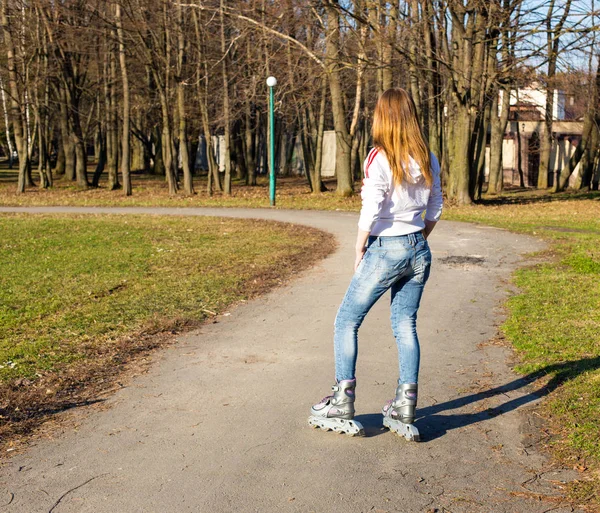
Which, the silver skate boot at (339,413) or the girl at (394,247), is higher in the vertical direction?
the girl at (394,247)

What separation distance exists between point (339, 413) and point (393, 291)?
81cm

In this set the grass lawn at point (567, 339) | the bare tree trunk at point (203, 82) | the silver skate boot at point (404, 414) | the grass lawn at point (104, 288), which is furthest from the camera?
the bare tree trunk at point (203, 82)

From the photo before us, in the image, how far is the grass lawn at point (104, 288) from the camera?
586 cm

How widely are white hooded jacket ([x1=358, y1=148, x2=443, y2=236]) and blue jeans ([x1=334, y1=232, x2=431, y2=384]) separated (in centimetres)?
7

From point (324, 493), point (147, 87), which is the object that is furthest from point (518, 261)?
point (147, 87)

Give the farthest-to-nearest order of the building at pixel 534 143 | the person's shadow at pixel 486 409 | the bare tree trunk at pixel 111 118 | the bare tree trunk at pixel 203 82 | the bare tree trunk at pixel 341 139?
the building at pixel 534 143 → the bare tree trunk at pixel 111 118 → the bare tree trunk at pixel 203 82 → the bare tree trunk at pixel 341 139 → the person's shadow at pixel 486 409

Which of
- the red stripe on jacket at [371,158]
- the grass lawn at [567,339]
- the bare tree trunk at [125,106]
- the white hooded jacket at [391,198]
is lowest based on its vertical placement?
the grass lawn at [567,339]

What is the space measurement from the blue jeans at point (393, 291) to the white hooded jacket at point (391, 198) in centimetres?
7

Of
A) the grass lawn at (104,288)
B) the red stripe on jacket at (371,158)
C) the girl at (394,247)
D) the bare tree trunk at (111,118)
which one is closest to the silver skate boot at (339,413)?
the girl at (394,247)

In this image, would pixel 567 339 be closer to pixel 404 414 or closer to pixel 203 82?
pixel 404 414

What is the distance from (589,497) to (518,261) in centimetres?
887

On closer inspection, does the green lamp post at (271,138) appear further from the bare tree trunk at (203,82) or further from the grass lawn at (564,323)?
the grass lawn at (564,323)

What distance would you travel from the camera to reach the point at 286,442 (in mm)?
4441

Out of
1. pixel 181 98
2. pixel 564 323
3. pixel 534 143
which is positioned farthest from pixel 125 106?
pixel 564 323
